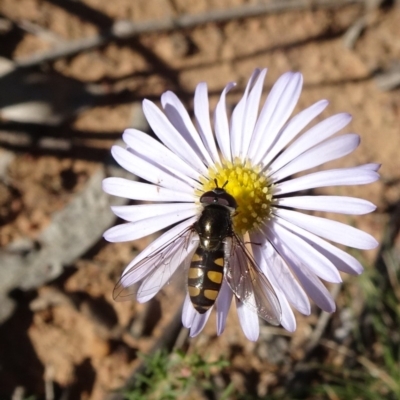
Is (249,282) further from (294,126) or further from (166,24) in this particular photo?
(166,24)

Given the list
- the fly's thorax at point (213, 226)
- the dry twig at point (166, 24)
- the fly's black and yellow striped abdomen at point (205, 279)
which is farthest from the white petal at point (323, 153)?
the dry twig at point (166, 24)

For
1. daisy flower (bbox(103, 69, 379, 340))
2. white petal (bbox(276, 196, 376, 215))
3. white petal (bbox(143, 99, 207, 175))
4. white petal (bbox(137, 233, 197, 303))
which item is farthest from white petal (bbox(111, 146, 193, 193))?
white petal (bbox(276, 196, 376, 215))

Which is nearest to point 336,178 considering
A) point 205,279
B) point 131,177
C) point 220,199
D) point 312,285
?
point 312,285

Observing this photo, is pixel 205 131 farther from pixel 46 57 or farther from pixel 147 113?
pixel 46 57

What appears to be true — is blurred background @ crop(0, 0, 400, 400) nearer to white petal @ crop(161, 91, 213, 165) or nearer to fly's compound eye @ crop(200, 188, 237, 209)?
fly's compound eye @ crop(200, 188, 237, 209)

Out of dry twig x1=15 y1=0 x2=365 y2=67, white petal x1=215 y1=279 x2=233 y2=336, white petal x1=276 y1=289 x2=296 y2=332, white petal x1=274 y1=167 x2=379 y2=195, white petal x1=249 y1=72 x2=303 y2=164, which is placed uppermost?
dry twig x1=15 y1=0 x2=365 y2=67

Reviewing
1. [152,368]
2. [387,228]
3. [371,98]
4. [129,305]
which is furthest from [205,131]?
[371,98]

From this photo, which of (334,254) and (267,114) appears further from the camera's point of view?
(267,114)
